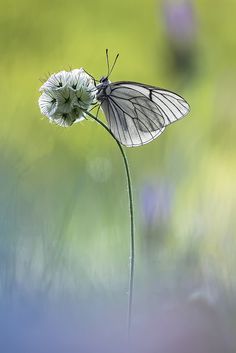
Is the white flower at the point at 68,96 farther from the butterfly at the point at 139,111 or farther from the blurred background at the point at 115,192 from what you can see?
the blurred background at the point at 115,192

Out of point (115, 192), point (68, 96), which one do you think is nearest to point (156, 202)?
point (115, 192)

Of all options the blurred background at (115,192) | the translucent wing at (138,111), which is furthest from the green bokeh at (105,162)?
the translucent wing at (138,111)

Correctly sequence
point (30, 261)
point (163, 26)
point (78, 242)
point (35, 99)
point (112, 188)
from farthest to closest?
point (163, 26), point (35, 99), point (112, 188), point (78, 242), point (30, 261)

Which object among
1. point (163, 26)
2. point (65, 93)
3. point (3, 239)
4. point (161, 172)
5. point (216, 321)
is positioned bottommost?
point (216, 321)

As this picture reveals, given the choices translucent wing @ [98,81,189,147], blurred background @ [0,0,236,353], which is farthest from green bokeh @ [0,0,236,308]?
translucent wing @ [98,81,189,147]

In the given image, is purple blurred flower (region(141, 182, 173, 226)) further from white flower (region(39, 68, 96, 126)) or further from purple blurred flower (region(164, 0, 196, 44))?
purple blurred flower (region(164, 0, 196, 44))

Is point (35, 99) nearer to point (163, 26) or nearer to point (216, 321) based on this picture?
point (163, 26)

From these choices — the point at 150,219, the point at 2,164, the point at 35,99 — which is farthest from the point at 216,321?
the point at 35,99
